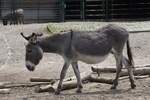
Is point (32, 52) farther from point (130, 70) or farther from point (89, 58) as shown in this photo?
point (130, 70)

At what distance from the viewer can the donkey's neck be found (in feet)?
31.4

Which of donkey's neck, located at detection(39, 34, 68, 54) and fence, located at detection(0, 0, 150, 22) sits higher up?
donkey's neck, located at detection(39, 34, 68, 54)

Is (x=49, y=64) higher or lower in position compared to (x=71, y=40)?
lower

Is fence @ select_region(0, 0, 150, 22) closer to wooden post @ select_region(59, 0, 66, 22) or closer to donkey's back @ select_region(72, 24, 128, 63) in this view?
wooden post @ select_region(59, 0, 66, 22)

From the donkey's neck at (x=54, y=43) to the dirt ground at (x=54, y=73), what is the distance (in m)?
0.80

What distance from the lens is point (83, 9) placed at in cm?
2886

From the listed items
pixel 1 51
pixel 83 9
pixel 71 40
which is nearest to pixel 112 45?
pixel 71 40

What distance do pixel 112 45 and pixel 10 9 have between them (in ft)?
66.6

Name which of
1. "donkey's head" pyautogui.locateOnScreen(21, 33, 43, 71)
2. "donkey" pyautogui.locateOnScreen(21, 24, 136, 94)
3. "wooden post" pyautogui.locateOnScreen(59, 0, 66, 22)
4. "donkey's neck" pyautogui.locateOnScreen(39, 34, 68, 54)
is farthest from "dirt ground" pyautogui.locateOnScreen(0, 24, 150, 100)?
"wooden post" pyautogui.locateOnScreen(59, 0, 66, 22)

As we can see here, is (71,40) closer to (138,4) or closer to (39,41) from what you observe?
(39,41)

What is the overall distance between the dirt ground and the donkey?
33cm

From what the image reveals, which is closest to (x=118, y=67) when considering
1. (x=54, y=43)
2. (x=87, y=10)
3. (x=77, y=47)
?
(x=77, y=47)

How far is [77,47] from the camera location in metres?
9.55

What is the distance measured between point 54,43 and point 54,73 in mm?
2573
